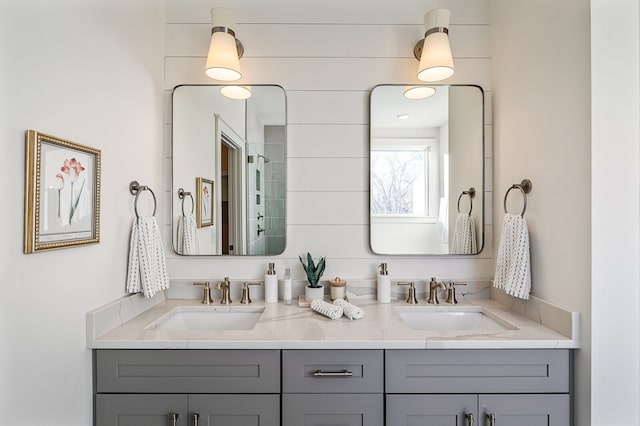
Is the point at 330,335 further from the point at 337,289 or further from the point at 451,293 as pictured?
the point at 451,293

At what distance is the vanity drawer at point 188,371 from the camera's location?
1.25 meters

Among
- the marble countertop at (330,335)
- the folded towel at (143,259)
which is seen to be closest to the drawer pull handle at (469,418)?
the marble countertop at (330,335)

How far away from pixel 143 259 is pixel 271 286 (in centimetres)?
58

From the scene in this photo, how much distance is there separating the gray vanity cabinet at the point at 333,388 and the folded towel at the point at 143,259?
0.69m

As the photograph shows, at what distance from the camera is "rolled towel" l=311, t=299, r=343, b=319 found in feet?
4.81

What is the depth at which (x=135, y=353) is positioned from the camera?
1261 millimetres

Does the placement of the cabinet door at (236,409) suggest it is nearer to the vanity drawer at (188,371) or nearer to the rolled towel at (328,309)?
the vanity drawer at (188,371)

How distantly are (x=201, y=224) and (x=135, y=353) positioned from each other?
0.71 meters

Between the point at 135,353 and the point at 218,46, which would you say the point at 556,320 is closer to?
the point at 135,353

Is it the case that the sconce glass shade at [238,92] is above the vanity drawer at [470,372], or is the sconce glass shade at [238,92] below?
above

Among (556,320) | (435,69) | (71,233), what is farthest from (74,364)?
(435,69)

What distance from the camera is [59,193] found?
3.57 feet

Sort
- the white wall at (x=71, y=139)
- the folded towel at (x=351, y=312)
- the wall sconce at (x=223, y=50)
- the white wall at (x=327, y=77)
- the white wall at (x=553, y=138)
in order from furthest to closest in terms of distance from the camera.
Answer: the white wall at (x=327, y=77), the wall sconce at (x=223, y=50), the folded towel at (x=351, y=312), the white wall at (x=553, y=138), the white wall at (x=71, y=139)

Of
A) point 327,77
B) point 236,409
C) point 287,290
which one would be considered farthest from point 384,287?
point 327,77
